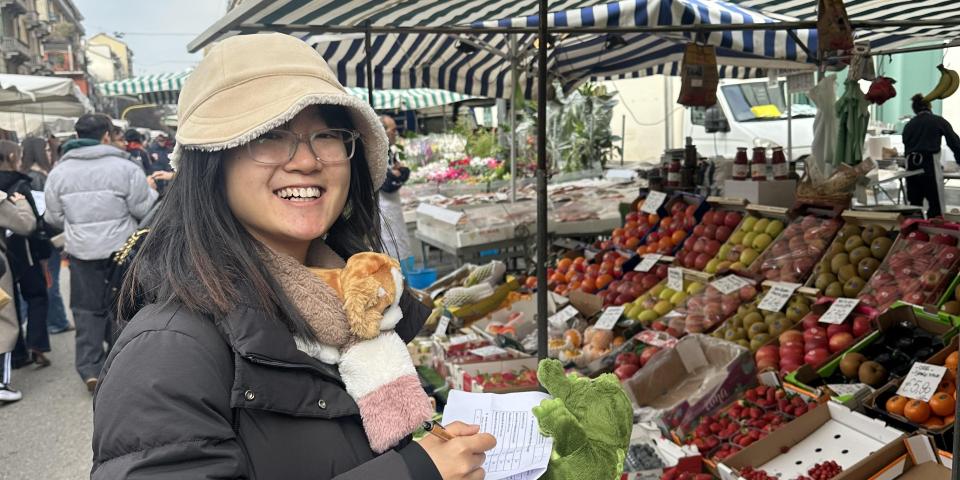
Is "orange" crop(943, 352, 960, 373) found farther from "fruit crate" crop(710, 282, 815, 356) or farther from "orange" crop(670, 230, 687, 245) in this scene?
A: "orange" crop(670, 230, 687, 245)

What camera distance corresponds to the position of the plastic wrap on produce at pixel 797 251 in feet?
14.4

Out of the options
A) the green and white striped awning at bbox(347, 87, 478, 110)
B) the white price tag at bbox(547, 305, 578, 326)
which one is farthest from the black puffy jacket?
the green and white striped awning at bbox(347, 87, 478, 110)

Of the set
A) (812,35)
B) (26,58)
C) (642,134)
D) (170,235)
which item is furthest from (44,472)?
(26,58)

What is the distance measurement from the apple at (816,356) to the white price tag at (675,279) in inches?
48.1

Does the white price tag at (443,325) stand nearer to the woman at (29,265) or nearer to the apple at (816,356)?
the apple at (816,356)

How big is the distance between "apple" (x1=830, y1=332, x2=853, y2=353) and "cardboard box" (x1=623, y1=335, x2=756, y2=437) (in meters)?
0.42

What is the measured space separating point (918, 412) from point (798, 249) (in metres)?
1.78

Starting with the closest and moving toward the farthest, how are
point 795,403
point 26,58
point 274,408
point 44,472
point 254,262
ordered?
point 274,408 < point 254,262 < point 795,403 < point 44,472 < point 26,58

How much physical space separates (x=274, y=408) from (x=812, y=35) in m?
6.09

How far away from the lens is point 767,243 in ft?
15.8

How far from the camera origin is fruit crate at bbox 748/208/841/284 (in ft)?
14.4

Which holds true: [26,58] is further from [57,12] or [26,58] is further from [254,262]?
[254,262]

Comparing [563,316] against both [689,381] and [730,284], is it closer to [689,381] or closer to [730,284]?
[730,284]

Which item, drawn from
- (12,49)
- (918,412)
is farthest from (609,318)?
(12,49)
